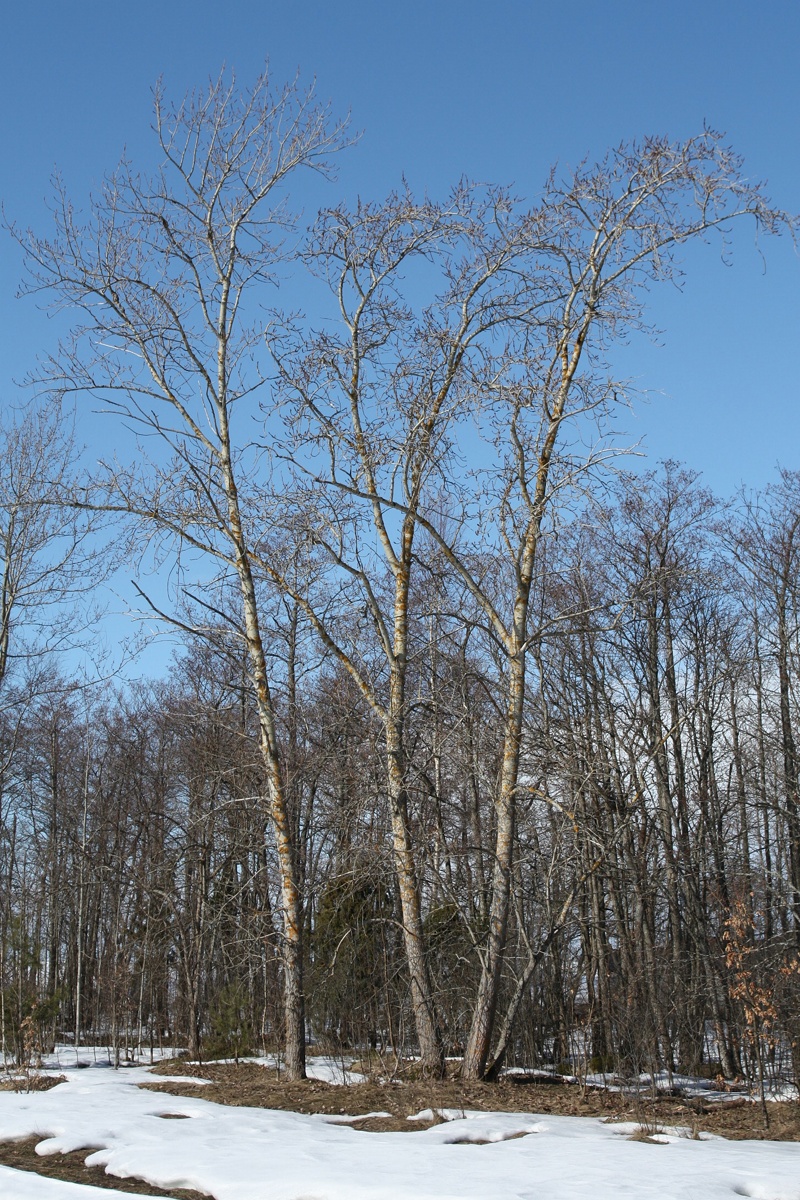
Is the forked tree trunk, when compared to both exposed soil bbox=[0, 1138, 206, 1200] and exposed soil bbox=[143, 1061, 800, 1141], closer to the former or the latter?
exposed soil bbox=[143, 1061, 800, 1141]

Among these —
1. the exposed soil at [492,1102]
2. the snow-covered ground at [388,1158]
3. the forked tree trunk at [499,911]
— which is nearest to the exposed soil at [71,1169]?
the snow-covered ground at [388,1158]

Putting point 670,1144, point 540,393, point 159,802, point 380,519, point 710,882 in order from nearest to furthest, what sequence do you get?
point 670,1144, point 540,393, point 380,519, point 710,882, point 159,802

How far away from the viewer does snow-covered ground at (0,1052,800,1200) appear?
5.33 metres

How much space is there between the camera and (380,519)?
11.3 metres

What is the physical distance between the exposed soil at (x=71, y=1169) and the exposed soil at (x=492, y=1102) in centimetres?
207

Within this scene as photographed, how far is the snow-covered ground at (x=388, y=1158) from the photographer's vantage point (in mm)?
5328

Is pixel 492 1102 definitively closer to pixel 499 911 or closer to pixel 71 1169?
pixel 499 911

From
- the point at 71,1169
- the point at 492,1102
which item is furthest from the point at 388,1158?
the point at 492,1102

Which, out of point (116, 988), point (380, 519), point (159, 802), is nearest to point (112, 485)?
point (380, 519)

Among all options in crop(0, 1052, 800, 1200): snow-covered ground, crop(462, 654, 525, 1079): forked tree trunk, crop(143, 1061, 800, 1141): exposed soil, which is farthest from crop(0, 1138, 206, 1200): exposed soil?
crop(462, 654, 525, 1079): forked tree trunk

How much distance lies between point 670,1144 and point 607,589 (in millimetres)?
13804

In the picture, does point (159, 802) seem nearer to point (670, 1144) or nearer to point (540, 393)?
point (540, 393)

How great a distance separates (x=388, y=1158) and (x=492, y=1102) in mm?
2642

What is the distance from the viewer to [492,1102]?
8.58m
